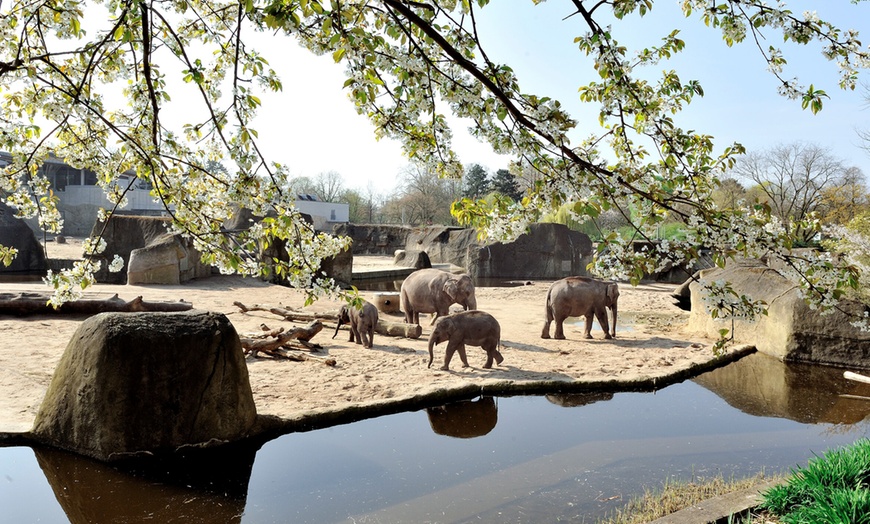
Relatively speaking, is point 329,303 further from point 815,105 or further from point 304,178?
point 304,178

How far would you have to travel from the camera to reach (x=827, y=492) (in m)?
4.14

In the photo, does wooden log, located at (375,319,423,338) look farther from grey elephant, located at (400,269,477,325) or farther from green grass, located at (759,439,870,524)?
green grass, located at (759,439,870,524)

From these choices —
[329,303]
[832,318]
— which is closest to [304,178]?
[329,303]

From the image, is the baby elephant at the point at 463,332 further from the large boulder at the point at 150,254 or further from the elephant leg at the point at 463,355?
the large boulder at the point at 150,254

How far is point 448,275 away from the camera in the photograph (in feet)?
39.0

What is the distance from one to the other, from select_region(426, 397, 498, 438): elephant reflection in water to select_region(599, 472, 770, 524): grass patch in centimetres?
211

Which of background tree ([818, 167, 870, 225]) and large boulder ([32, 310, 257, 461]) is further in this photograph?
background tree ([818, 167, 870, 225])

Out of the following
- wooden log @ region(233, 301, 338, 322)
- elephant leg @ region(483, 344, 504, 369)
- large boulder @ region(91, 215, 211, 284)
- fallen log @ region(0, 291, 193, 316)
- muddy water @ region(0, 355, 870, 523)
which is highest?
large boulder @ region(91, 215, 211, 284)

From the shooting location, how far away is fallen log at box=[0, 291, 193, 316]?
10672mm

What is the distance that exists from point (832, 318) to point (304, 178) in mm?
66493

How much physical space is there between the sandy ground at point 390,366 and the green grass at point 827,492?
3.97 metres

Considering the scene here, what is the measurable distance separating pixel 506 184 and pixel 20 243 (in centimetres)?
3245

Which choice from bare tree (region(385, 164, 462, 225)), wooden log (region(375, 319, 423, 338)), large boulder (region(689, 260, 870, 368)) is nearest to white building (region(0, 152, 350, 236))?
bare tree (region(385, 164, 462, 225))

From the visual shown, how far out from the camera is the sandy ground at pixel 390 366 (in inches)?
285
